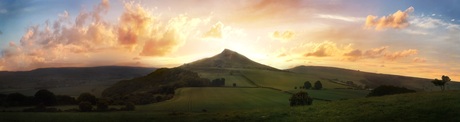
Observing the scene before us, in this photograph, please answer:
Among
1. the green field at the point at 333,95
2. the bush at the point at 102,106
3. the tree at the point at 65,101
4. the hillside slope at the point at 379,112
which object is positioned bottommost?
the tree at the point at 65,101

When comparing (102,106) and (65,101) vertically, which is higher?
(102,106)

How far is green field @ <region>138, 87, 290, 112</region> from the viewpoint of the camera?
367ft

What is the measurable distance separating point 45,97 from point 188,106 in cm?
5329

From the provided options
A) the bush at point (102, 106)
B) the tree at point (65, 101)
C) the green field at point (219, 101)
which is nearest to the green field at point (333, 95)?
the green field at point (219, 101)

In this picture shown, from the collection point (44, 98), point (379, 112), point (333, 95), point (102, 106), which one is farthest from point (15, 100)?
point (333, 95)

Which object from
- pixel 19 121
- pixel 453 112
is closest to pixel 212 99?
pixel 19 121

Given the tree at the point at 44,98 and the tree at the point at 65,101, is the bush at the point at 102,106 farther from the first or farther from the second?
the tree at the point at 65,101

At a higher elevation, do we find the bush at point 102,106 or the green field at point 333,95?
the green field at point 333,95

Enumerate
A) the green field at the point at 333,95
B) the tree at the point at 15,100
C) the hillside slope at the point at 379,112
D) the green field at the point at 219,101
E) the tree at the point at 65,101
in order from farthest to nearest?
the green field at the point at 333,95 → the tree at the point at 65,101 → the tree at the point at 15,100 → the green field at the point at 219,101 → the hillside slope at the point at 379,112

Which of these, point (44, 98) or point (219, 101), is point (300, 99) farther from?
point (44, 98)

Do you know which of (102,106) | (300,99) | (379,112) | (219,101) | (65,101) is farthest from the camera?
(65,101)

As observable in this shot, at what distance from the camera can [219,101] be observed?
414 ft

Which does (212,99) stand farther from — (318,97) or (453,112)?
(453,112)

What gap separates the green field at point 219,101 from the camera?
4407 inches
